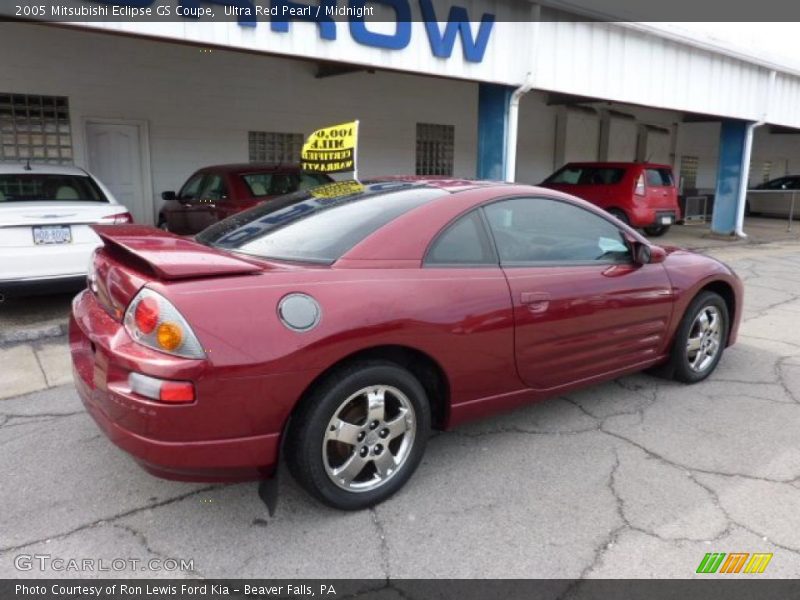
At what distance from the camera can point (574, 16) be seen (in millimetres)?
9586

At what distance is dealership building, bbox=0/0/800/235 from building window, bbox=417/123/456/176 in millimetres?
38

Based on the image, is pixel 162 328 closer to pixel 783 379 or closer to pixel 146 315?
pixel 146 315

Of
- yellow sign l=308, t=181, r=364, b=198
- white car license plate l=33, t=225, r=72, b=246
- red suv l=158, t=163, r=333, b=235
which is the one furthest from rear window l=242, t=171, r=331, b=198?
yellow sign l=308, t=181, r=364, b=198

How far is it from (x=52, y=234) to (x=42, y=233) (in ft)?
0.27

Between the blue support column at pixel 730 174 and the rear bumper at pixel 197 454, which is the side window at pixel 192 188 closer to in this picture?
the rear bumper at pixel 197 454

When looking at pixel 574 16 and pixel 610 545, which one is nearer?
pixel 610 545

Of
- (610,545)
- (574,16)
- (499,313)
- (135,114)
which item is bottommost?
(610,545)

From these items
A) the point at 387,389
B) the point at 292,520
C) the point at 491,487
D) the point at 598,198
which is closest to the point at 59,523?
the point at 292,520

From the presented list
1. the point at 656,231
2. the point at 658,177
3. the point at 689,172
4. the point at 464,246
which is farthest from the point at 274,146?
the point at 689,172

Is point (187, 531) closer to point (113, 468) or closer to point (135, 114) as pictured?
point (113, 468)

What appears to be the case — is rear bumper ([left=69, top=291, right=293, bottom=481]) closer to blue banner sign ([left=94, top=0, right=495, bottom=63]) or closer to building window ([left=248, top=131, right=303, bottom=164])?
blue banner sign ([left=94, top=0, right=495, bottom=63])

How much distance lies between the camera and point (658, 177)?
13109mm

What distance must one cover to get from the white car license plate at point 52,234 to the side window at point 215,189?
2.44m

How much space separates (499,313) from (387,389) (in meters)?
0.72
